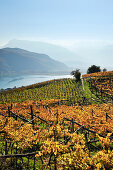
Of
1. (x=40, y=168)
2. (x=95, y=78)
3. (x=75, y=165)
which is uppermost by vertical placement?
(x=95, y=78)

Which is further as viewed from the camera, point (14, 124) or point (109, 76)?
point (109, 76)

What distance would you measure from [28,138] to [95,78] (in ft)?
207

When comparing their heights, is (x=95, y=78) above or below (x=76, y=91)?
above

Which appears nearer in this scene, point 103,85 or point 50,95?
point 50,95

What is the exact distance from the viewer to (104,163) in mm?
7902

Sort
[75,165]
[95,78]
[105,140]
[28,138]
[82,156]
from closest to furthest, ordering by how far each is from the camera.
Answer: [75,165]
[82,156]
[105,140]
[28,138]
[95,78]

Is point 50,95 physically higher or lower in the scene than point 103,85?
lower

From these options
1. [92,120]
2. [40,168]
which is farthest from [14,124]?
[92,120]

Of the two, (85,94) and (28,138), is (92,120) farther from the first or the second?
(85,94)

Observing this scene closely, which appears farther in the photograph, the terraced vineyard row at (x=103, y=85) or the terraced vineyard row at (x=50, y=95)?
the terraced vineyard row at (x=103, y=85)

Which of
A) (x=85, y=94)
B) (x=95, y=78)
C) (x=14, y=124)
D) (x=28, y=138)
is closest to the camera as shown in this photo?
(x=28, y=138)

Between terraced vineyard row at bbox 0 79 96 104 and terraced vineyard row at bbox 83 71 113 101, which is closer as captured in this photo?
terraced vineyard row at bbox 0 79 96 104

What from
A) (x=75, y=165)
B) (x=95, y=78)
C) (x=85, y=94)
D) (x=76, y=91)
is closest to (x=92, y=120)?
(x=75, y=165)

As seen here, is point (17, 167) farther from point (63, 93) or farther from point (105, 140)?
point (63, 93)
